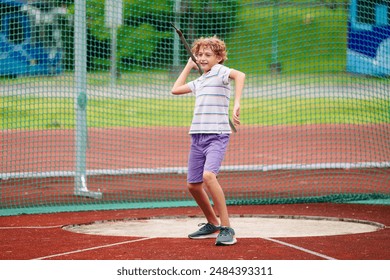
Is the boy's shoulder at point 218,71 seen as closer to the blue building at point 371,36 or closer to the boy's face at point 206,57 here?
the boy's face at point 206,57

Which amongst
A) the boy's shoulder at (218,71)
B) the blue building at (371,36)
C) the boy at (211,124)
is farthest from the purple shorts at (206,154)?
the blue building at (371,36)

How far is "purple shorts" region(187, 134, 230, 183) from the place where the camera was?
7977 millimetres

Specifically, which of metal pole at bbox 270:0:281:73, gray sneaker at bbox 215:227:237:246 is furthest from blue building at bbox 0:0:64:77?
gray sneaker at bbox 215:227:237:246

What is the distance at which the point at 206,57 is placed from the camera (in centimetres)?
815

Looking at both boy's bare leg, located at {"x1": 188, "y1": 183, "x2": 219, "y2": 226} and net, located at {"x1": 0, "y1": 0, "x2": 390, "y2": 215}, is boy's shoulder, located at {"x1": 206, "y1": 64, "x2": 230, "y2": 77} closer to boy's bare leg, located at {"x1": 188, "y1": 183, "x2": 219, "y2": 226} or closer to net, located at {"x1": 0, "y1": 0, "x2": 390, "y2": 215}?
boy's bare leg, located at {"x1": 188, "y1": 183, "x2": 219, "y2": 226}

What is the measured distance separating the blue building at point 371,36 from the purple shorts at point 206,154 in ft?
18.1

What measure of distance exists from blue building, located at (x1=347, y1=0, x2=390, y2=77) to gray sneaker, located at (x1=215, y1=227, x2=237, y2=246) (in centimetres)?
592

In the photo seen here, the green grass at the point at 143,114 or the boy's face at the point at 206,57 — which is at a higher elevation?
the boy's face at the point at 206,57

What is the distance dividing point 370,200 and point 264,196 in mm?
1411

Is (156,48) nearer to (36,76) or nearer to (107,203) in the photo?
(36,76)

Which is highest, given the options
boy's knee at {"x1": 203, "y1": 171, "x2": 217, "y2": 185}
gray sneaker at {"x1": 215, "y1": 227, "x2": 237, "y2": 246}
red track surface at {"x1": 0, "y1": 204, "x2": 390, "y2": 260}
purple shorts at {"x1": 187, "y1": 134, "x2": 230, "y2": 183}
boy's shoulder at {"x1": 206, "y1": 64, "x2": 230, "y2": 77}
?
boy's shoulder at {"x1": 206, "y1": 64, "x2": 230, "y2": 77}

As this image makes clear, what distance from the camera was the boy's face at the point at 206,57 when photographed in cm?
816

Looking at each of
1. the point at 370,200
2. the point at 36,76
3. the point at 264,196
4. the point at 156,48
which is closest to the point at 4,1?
the point at 36,76

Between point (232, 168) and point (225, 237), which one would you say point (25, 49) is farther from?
point (225, 237)
